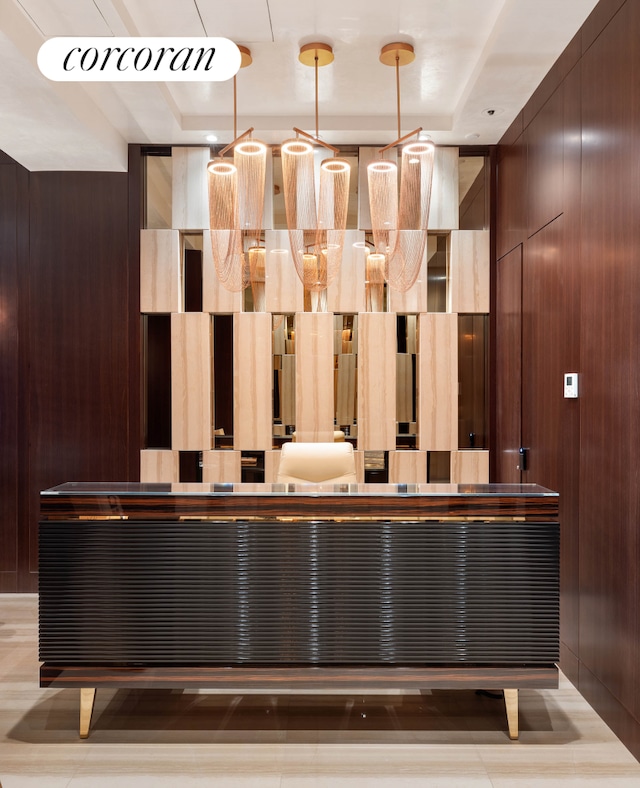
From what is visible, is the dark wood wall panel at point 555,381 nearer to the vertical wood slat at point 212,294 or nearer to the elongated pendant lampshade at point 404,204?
the elongated pendant lampshade at point 404,204

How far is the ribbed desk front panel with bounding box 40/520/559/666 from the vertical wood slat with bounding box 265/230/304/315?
2374 millimetres

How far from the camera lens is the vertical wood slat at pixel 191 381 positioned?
183 inches

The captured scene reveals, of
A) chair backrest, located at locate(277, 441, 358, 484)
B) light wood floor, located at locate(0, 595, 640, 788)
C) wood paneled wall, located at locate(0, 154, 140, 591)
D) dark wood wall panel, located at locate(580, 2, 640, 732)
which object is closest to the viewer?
light wood floor, located at locate(0, 595, 640, 788)

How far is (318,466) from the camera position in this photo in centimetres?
358

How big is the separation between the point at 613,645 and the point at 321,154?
372 centimetres

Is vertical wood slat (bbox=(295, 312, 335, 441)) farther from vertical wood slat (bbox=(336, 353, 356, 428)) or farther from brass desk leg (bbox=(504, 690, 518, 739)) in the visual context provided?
brass desk leg (bbox=(504, 690, 518, 739))

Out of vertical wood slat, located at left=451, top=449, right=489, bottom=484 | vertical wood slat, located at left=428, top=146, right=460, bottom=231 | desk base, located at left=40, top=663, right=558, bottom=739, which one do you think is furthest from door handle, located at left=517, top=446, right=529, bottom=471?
vertical wood slat, located at left=428, top=146, right=460, bottom=231

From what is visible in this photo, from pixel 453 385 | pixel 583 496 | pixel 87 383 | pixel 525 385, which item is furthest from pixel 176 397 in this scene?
pixel 583 496

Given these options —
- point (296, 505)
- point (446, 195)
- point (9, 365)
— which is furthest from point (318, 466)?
point (9, 365)

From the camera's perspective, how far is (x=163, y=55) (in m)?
2.28

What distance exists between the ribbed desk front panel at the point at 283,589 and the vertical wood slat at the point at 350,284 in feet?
7.81

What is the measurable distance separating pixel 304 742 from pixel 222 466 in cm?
235

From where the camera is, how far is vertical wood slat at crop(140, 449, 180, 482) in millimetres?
4648

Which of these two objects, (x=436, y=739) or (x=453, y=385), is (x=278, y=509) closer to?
(x=436, y=739)
